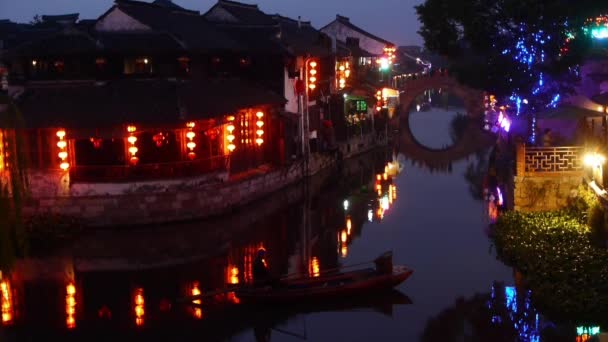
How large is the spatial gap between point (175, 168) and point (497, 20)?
12884 millimetres

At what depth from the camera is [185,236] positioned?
23172 millimetres

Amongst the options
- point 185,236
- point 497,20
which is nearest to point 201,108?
point 185,236

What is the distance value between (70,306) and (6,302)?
1496 mm

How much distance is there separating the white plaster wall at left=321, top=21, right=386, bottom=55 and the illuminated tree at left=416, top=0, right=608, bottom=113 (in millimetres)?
30361

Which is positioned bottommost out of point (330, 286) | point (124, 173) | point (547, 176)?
point (330, 286)

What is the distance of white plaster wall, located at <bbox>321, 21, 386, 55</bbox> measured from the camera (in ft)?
198

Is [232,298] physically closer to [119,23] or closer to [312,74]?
[119,23]

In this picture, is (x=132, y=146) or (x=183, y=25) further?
(x=183, y=25)

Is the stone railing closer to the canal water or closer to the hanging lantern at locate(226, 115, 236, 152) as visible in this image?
the canal water

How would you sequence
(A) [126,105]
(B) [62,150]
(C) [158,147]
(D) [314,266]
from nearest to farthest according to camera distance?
(D) [314,266]
(B) [62,150]
(A) [126,105]
(C) [158,147]

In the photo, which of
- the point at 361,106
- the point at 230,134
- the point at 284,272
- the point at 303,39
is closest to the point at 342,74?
the point at 361,106

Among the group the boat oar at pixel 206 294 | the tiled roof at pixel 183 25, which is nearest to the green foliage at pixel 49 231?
the boat oar at pixel 206 294

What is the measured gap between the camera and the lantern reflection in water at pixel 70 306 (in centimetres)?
1576

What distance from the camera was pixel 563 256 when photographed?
17.0 metres
